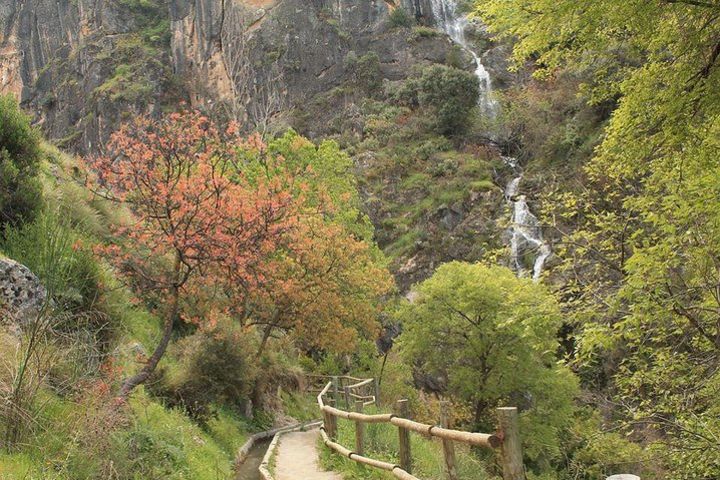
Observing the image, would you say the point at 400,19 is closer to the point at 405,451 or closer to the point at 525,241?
the point at 525,241

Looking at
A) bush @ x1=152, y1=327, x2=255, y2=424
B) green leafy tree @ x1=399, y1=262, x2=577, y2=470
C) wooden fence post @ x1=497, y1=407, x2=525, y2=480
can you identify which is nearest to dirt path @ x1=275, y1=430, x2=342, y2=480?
bush @ x1=152, y1=327, x2=255, y2=424

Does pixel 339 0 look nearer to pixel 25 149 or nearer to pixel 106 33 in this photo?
pixel 106 33

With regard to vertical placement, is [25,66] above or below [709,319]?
above

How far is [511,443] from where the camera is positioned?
4000mm

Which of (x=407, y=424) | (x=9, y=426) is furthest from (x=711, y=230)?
(x=9, y=426)

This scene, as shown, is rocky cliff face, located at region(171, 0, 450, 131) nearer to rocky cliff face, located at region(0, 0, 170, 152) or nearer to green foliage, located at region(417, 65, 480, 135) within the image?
rocky cliff face, located at region(0, 0, 170, 152)

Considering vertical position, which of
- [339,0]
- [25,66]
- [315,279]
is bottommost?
[315,279]

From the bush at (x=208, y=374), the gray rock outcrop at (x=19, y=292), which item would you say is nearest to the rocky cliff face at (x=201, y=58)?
the bush at (x=208, y=374)

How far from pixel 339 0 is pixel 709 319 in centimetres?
5152

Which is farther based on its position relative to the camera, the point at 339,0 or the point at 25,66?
the point at 25,66

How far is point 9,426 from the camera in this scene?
5363 millimetres

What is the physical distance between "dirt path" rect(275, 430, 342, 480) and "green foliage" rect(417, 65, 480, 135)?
3385cm

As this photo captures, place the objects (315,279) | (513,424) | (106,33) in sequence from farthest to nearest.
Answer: (106,33)
(315,279)
(513,424)

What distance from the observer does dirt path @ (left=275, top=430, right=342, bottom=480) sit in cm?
887
